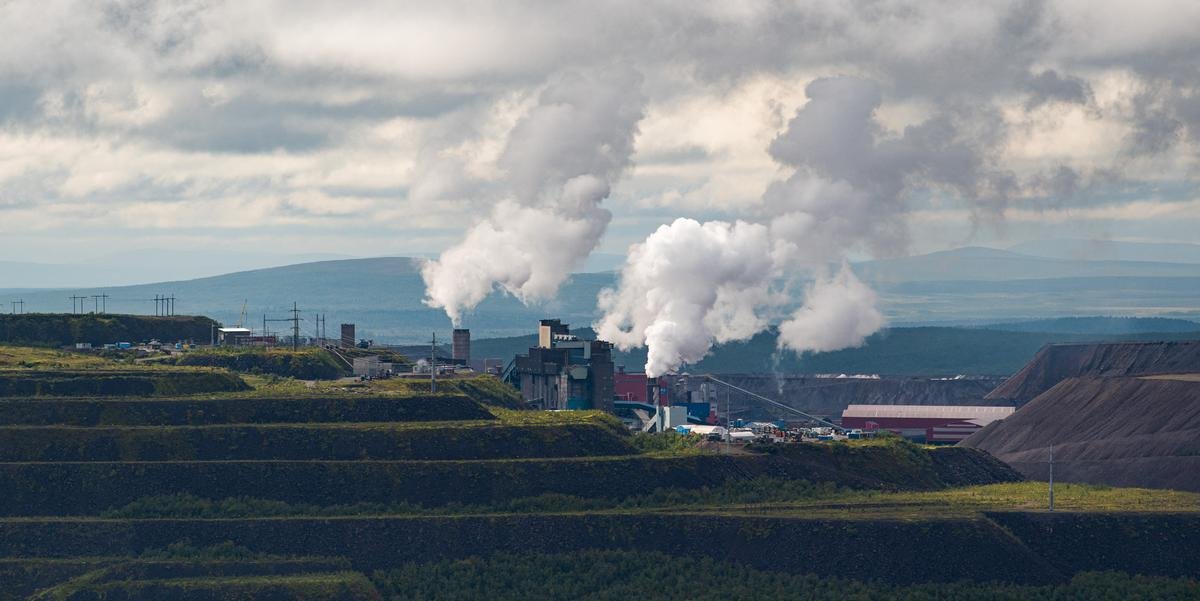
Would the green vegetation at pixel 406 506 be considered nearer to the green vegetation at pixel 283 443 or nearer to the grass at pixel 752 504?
the grass at pixel 752 504

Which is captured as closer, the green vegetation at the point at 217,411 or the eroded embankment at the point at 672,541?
the eroded embankment at the point at 672,541

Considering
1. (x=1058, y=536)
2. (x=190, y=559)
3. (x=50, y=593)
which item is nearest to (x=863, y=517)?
(x=1058, y=536)

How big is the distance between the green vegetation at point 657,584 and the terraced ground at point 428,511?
42 centimetres

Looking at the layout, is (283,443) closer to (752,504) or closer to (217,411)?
(217,411)

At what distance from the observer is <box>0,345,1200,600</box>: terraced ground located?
15262 cm

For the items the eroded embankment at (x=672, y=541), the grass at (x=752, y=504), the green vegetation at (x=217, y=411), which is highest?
the green vegetation at (x=217, y=411)

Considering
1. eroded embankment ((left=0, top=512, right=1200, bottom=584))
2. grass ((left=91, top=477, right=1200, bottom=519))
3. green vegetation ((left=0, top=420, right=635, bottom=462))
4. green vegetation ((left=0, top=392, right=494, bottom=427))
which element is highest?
green vegetation ((left=0, top=392, right=494, bottom=427))

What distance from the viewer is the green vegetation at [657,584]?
493 feet

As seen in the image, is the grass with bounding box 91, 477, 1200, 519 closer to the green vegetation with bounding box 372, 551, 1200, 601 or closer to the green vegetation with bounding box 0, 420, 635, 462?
the green vegetation with bounding box 0, 420, 635, 462

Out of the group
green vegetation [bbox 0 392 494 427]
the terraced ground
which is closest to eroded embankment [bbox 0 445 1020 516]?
the terraced ground

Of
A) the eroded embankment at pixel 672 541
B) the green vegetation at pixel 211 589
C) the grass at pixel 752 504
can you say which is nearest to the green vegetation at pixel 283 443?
the grass at pixel 752 504

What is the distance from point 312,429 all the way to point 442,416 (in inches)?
559

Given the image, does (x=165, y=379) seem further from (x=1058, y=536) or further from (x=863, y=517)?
(x=1058, y=536)

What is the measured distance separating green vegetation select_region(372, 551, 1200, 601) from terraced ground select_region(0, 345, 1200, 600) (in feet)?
1.37
